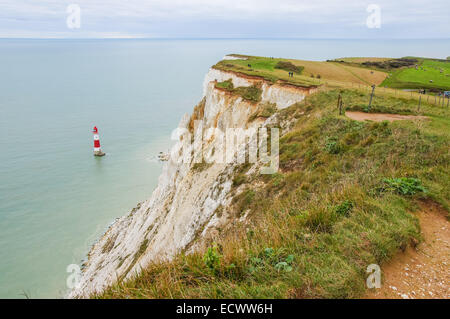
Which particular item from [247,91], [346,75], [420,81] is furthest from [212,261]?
Answer: [420,81]

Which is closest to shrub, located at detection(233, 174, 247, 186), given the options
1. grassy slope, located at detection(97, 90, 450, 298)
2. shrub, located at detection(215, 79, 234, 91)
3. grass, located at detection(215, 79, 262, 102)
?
grassy slope, located at detection(97, 90, 450, 298)

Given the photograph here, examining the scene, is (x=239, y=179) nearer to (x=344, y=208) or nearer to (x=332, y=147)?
(x=332, y=147)

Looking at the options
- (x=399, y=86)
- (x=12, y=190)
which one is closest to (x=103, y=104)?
(x=12, y=190)

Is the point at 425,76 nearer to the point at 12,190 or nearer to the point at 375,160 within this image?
the point at 375,160

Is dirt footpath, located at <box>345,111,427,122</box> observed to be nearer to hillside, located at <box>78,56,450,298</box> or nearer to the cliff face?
hillside, located at <box>78,56,450,298</box>

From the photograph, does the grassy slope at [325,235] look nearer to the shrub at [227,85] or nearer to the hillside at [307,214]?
the hillside at [307,214]

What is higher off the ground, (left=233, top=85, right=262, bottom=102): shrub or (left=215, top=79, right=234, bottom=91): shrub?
(left=215, top=79, right=234, bottom=91): shrub
